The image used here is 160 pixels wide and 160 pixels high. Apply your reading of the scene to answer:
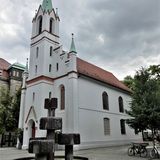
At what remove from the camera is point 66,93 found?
22719 millimetres

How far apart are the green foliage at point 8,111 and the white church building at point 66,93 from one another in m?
4.35

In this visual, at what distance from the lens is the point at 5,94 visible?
104ft

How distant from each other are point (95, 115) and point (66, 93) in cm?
474

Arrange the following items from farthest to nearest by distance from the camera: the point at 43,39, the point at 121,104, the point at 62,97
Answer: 1. the point at 121,104
2. the point at 43,39
3. the point at 62,97

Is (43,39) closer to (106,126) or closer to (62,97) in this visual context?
(62,97)

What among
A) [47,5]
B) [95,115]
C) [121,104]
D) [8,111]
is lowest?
[95,115]

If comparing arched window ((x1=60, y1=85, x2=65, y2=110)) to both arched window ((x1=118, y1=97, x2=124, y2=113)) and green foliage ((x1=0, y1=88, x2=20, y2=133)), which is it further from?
green foliage ((x1=0, y1=88, x2=20, y2=133))

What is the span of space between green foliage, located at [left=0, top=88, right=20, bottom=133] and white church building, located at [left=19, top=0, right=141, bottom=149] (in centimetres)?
435

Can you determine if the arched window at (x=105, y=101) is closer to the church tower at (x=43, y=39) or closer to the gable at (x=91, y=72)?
the gable at (x=91, y=72)

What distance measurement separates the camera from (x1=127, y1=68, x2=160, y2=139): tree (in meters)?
15.7

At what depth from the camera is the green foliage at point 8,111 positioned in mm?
29531

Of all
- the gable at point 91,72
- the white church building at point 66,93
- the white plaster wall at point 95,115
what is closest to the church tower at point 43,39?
the white church building at point 66,93

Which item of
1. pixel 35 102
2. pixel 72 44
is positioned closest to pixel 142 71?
pixel 72 44

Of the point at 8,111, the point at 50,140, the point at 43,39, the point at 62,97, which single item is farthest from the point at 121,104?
the point at 50,140
